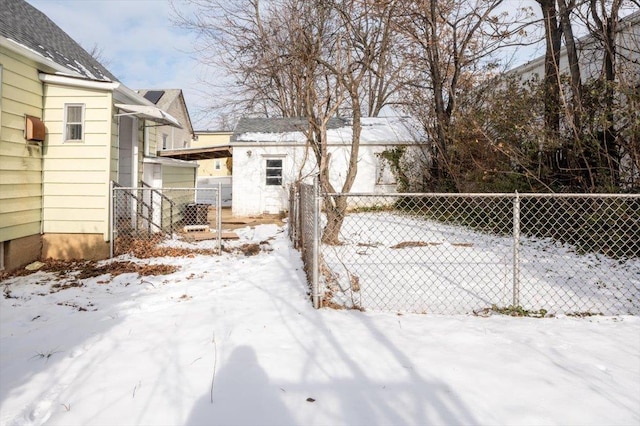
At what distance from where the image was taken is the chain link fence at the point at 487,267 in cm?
432

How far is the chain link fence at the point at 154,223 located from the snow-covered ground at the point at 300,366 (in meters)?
3.31

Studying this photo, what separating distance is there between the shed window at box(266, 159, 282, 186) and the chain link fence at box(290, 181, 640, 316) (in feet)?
21.6

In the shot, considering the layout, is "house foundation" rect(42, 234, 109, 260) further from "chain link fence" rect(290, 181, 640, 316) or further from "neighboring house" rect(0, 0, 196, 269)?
"chain link fence" rect(290, 181, 640, 316)

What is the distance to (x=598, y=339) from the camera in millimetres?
3346

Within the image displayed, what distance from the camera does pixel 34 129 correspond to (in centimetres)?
676

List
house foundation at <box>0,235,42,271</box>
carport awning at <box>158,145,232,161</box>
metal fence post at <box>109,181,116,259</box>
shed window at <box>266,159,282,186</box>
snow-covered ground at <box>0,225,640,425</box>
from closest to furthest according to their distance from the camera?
snow-covered ground at <box>0,225,640,425</box>, house foundation at <box>0,235,42,271</box>, metal fence post at <box>109,181,116,259</box>, carport awning at <box>158,145,232,161</box>, shed window at <box>266,159,282,186</box>

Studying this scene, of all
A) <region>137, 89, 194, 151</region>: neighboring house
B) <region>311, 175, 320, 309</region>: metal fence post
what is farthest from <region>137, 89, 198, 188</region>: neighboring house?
<region>311, 175, 320, 309</region>: metal fence post

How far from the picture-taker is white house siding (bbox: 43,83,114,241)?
23.8 feet

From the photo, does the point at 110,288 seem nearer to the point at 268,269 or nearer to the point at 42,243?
the point at 268,269

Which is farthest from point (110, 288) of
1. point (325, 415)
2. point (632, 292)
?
point (632, 292)

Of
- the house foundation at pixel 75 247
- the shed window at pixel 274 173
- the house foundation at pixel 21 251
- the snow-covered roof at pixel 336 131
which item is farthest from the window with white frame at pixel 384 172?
the house foundation at pixel 21 251

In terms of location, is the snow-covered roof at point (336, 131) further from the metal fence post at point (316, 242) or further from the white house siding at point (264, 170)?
the metal fence post at point (316, 242)

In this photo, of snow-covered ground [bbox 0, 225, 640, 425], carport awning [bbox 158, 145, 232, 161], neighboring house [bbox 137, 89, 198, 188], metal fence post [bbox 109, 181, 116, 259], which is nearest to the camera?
snow-covered ground [bbox 0, 225, 640, 425]

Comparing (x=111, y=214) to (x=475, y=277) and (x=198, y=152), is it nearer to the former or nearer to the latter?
(x=198, y=152)
